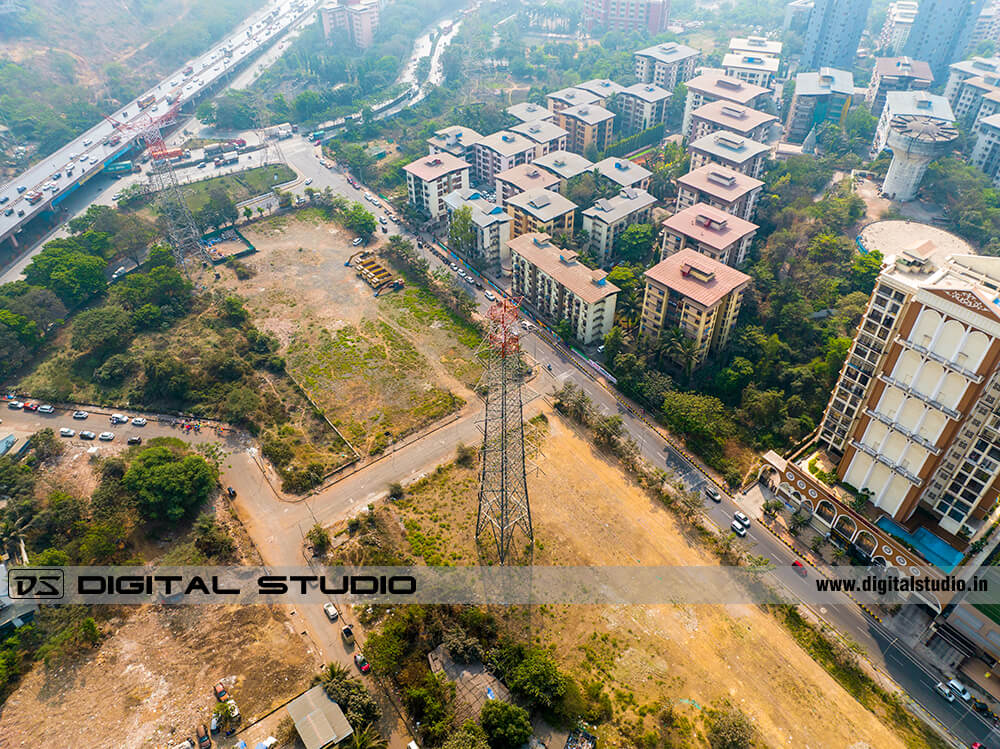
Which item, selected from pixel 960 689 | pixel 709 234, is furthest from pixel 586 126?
pixel 960 689

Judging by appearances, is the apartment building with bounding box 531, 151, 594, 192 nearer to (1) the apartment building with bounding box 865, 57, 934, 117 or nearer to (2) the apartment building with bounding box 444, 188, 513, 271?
(2) the apartment building with bounding box 444, 188, 513, 271

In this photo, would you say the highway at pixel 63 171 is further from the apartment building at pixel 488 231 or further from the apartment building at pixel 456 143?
the apartment building at pixel 488 231

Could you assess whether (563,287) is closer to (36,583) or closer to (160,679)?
(160,679)

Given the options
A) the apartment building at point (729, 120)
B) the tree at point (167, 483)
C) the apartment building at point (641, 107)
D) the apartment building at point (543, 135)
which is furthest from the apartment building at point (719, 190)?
the tree at point (167, 483)

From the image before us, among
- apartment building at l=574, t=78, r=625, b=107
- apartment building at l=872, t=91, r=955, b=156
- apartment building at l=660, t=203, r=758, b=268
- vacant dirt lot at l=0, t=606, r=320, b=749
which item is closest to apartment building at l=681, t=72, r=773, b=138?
apartment building at l=574, t=78, r=625, b=107

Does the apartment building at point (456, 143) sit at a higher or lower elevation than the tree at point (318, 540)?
higher
